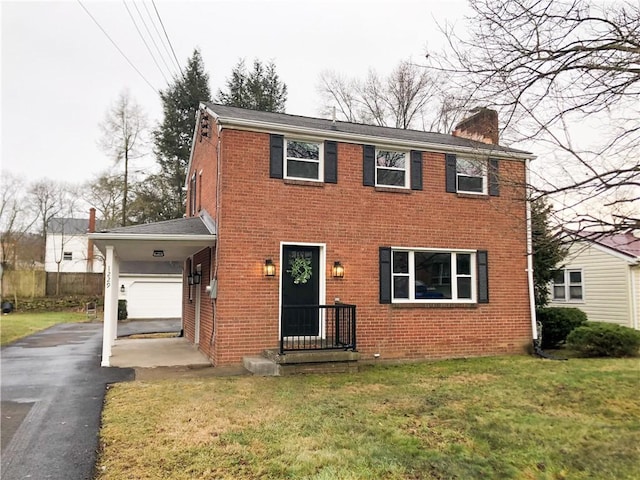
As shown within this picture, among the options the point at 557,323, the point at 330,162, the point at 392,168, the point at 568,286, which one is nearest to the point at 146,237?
the point at 330,162

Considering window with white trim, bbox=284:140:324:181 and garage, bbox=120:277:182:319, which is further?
garage, bbox=120:277:182:319

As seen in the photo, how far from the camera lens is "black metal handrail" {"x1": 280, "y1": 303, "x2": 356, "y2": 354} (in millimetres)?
9672

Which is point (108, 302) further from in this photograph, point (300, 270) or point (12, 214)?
point (12, 214)

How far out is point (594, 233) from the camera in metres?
5.20

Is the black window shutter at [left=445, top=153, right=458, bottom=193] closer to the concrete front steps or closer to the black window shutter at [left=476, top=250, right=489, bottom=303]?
the black window shutter at [left=476, top=250, right=489, bottom=303]

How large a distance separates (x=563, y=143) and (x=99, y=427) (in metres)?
6.48

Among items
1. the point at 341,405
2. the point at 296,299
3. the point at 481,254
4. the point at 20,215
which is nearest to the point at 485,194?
the point at 481,254

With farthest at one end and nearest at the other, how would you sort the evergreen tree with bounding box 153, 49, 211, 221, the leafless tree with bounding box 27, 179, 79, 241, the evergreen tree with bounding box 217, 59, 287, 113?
the leafless tree with bounding box 27, 179, 79, 241, the evergreen tree with bounding box 217, 59, 287, 113, the evergreen tree with bounding box 153, 49, 211, 221

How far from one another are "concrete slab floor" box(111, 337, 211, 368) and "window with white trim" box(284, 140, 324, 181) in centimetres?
447

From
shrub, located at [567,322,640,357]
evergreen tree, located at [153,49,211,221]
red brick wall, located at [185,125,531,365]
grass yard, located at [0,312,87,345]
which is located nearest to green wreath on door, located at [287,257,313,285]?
red brick wall, located at [185,125,531,365]

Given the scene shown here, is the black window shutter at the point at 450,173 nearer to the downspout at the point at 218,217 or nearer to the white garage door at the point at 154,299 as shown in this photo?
the downspout at the point at 218,217

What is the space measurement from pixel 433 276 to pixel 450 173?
2.53 meters

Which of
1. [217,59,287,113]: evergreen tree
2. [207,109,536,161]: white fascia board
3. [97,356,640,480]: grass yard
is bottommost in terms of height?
[97,356,640,480]: grass yard

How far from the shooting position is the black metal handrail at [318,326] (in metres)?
9.67
